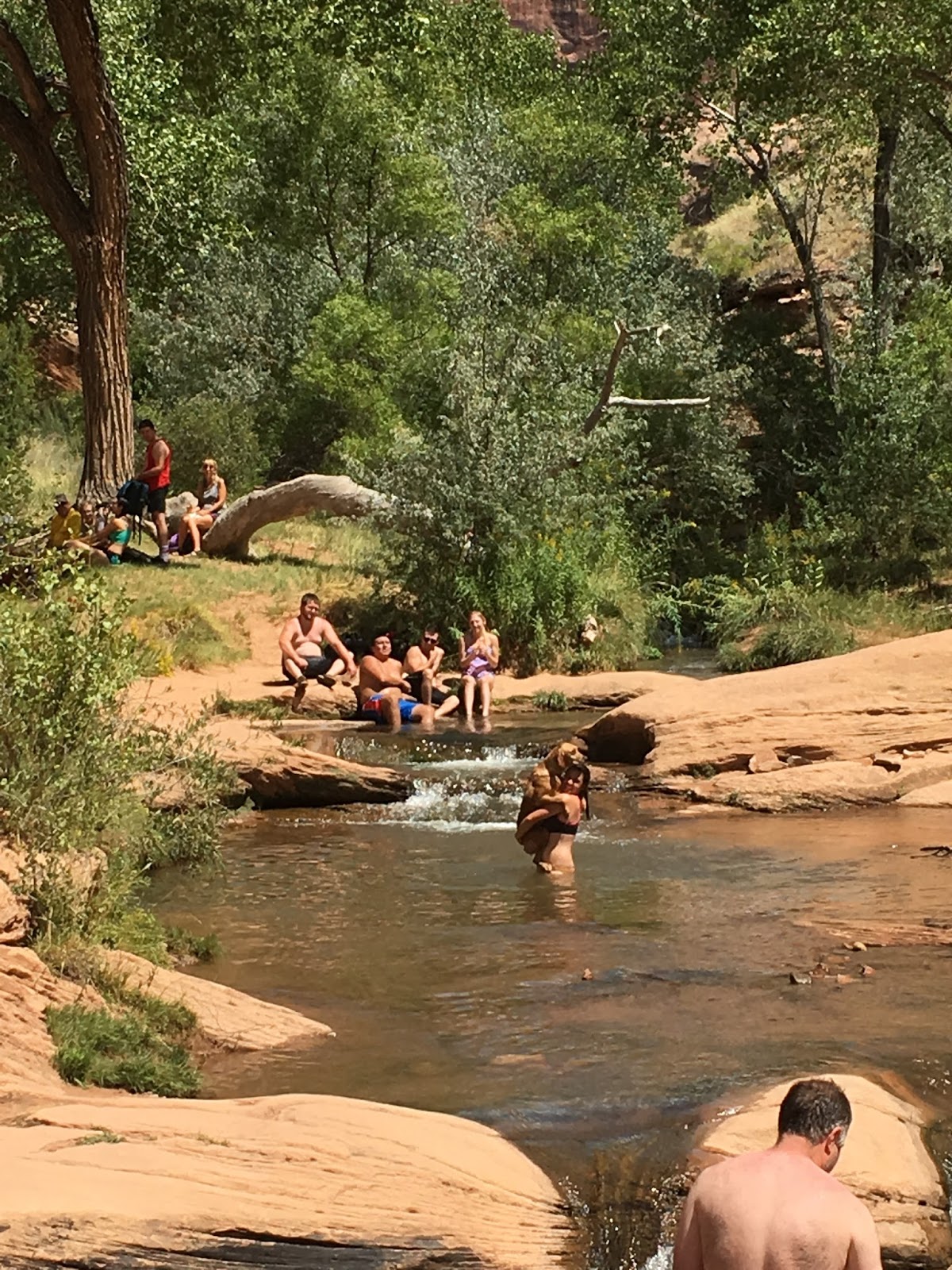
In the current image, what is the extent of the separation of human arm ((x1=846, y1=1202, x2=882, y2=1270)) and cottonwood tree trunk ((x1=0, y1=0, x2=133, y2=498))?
750 inches

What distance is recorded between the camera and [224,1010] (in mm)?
8531

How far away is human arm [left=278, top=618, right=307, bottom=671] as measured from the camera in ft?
66.2

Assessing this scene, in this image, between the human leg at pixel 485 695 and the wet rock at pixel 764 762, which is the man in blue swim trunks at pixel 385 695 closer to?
the human leg at pixel 485 695

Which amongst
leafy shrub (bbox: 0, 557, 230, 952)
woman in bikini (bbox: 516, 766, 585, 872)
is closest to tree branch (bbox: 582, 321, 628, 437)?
woman in bikini (bbox: 516, 766, 585, 872)

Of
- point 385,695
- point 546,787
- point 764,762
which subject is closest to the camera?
point 546,787

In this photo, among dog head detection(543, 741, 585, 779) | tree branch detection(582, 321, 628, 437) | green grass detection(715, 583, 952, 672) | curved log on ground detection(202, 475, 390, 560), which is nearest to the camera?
dog head detection(543, 741, 585, 779)

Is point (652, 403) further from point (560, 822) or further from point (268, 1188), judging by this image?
point (268, 1188)

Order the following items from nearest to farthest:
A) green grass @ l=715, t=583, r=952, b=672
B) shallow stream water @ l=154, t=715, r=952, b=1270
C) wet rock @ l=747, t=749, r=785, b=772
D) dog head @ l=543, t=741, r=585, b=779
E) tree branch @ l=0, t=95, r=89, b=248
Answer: shallow stream water @ l=154, t=715, r=952, b=1270 < dog head @ l=543, t=741, r=585, b=779 < wet rock @ l=747, t=749, r=785, b=772 < tree branch @ l=0, t=95, r=89, b=248 < green grass @ l=715, t=583, r=952, b=672

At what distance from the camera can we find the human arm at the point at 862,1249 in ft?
14.3

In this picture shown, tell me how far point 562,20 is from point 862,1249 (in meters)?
74.2

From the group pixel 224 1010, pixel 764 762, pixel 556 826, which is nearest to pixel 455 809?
pixel 764 762

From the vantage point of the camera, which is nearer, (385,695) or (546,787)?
(546,787)

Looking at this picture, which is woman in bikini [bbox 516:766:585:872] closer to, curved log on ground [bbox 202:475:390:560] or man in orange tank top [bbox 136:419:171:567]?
curved log on ground [bbox 202:475:390:560]

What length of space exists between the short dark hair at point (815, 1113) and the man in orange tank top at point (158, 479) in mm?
19273
